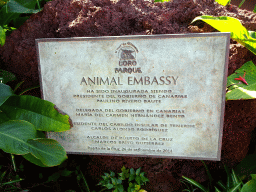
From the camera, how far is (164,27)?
1635 mm

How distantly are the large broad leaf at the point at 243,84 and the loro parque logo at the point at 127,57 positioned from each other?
77 cm

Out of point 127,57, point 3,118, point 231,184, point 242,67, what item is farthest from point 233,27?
point 3,118

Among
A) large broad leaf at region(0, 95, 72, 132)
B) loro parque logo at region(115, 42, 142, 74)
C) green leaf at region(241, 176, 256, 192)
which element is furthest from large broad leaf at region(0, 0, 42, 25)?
green leaf at region(241, 176, 256, 192)

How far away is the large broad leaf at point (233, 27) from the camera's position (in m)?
1.46

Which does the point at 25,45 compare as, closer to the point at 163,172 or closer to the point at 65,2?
the point at 65,2

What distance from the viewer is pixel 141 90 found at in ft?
5.11

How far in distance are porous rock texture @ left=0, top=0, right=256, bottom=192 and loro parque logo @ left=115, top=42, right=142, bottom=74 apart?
23cm

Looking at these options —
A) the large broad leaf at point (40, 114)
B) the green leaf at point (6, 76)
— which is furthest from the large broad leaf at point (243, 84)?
the green leaf at point (6, 76)

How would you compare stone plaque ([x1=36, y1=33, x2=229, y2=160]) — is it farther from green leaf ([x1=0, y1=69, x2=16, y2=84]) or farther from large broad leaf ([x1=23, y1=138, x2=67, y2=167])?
green leaf ([x1=0, y1=69, x2=16, y2=84])

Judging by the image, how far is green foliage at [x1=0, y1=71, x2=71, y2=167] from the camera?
57.7 inches

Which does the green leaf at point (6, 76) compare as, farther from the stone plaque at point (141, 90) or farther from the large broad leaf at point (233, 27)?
the large broad leaf at point (233, 27)

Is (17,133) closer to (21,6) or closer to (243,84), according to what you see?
(21,6)

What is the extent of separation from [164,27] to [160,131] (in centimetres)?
92

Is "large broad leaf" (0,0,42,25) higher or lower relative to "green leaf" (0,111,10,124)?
higher
